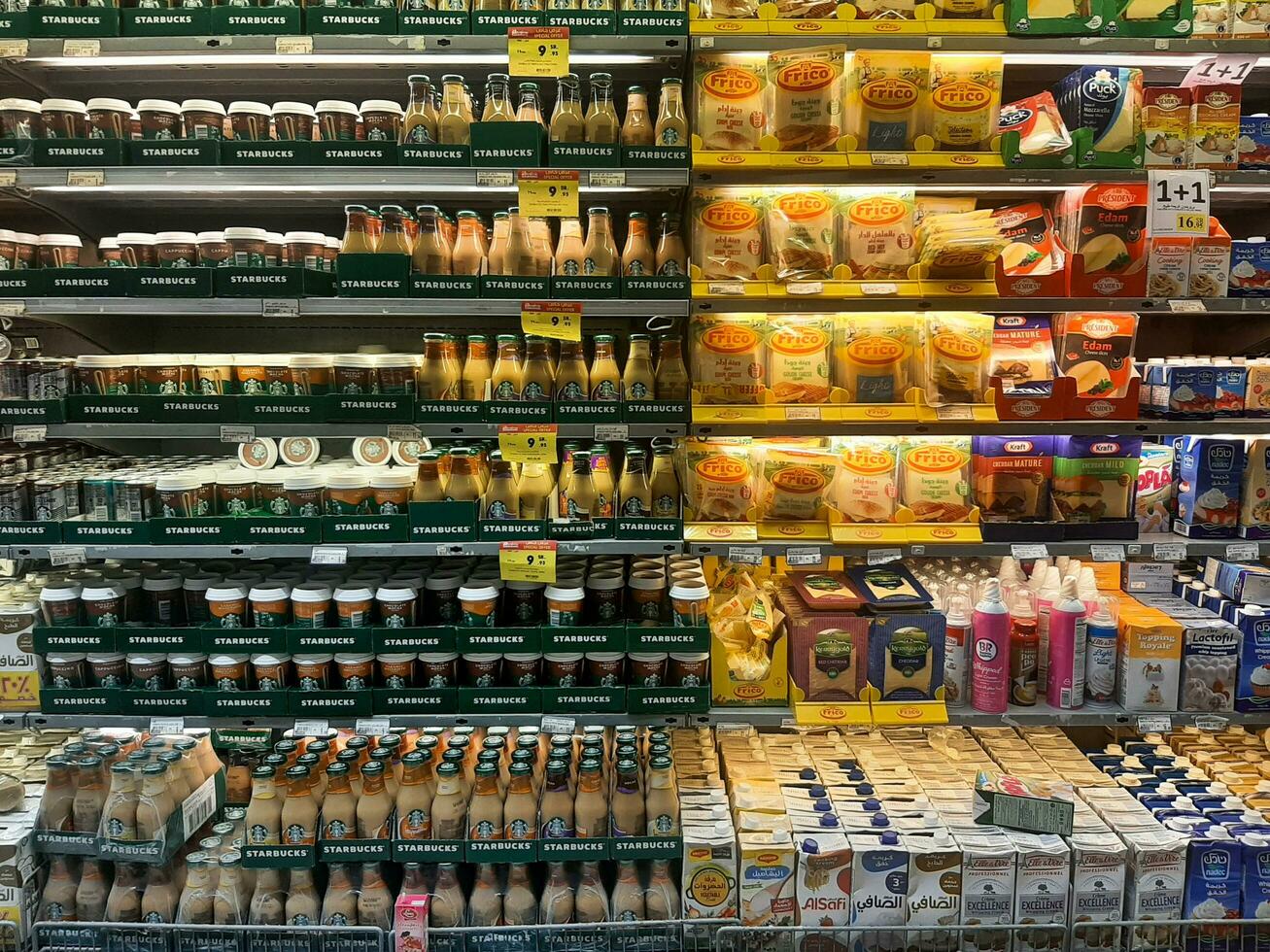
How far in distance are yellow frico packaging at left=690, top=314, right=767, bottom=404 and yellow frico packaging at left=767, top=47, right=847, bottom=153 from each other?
549 millimetres

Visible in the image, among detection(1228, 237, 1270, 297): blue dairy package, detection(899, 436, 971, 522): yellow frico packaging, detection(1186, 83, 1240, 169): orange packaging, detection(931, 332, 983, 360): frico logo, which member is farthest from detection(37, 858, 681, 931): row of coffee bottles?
detection(1186, 83, 1240, 169): orange packaging

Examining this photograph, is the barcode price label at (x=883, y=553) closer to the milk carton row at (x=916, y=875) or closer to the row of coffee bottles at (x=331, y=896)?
the milk carton row at (x=916, y=875)

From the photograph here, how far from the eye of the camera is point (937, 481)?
2643 mm

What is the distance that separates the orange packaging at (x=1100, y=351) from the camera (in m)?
2.62

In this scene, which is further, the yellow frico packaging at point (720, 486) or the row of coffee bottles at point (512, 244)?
the yellow frico packaging at point (720, 486)

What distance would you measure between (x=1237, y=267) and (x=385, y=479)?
270 cm

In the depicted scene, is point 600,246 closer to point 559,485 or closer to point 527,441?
point 527,441

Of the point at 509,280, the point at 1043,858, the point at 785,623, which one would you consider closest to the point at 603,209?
the point at 509,280

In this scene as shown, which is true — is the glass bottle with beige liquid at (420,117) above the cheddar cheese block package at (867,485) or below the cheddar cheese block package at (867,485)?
above

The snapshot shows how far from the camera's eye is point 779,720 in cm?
256

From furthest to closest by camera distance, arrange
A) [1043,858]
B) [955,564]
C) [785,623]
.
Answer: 1. [955,564]
2. [785,623]
3. [1043,858]

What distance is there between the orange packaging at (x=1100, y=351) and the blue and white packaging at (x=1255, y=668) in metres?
0.85

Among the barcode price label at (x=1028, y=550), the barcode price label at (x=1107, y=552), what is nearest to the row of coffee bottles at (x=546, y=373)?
the barcode price label at (x=1028, y=550)

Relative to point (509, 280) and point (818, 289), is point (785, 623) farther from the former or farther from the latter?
point (509, 280)
